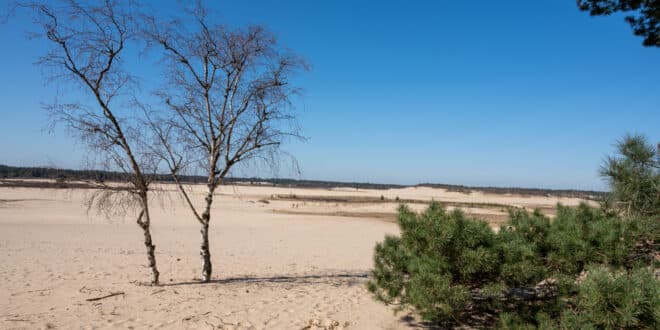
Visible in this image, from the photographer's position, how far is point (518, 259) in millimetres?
4414

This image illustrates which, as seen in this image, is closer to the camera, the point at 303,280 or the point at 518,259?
the point at 518,259

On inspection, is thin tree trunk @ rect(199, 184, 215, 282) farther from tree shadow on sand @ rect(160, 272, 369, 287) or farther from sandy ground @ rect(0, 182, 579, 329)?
sandy ground @ rect(0, 182, 579, 329)

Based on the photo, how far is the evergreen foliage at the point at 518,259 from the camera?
4.16 m

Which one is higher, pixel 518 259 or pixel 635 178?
pixel 635 178

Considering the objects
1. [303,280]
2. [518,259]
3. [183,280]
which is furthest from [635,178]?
[183,280]

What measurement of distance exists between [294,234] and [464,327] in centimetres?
1621

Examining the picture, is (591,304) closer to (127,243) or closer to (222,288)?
(222,288)

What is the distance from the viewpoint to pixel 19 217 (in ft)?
79.4

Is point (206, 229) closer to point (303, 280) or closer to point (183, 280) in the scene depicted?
point (183, 280)

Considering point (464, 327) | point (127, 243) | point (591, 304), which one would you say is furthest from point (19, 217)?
point (591, 304)

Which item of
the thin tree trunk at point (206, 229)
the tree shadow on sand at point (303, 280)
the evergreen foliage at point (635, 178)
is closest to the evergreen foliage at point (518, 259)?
the evergreen foliage at point (635, 178)

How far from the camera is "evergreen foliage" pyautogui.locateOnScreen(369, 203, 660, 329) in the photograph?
4.16m

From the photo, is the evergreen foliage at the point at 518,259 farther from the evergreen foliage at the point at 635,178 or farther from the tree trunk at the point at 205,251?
the tree trunk at the point at 205,251

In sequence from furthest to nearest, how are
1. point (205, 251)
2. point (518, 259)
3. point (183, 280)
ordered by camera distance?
point (183, 280)
point (205, 251)
point (518, 259)
